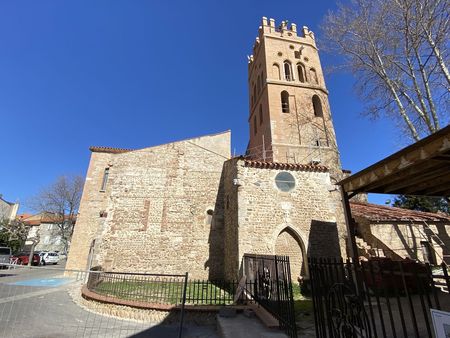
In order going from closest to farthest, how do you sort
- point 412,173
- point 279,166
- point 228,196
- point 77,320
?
1. point 412,173
2. point 77,320
3. point 279,166
4. point 228,196

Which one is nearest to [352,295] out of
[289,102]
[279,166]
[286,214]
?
[286,214]

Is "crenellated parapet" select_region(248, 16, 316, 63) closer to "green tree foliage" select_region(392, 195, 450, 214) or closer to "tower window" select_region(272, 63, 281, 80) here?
"tower window" select_region(272, 63, 281, 80)

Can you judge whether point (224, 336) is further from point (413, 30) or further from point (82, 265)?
point (82, 265)

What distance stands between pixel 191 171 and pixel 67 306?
31.1ft

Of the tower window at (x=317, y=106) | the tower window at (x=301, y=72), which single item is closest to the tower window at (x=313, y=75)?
the tower window at (x=301, y=72)

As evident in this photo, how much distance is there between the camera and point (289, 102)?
20719 millimetres

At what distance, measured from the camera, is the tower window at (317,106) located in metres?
21.0

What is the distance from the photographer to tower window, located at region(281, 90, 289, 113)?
68.1 ft

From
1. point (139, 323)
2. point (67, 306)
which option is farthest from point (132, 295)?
point (67, 306)

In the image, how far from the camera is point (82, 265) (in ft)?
55.4

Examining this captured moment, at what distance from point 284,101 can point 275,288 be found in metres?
18.1

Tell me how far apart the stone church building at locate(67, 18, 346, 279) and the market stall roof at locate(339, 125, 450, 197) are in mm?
5331

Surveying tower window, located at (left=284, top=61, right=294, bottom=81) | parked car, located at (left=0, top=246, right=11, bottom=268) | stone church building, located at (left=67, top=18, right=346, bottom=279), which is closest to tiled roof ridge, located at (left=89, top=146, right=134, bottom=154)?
stone church building, located at (left=67, top=18, right=346, bottom=279)

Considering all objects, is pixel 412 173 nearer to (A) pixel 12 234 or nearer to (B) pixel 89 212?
(B) pixel 89 212
